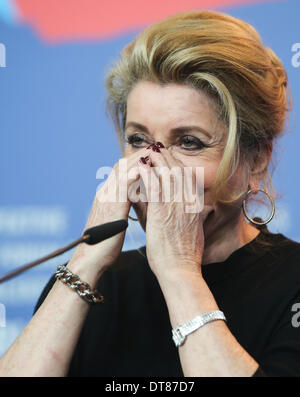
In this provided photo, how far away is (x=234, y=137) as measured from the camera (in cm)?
132

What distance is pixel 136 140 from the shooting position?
1380mm

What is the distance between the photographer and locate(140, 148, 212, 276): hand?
3.81ft

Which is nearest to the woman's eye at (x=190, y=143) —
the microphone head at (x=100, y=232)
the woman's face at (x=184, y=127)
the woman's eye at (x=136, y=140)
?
the woman's face at (x=184, y=127)

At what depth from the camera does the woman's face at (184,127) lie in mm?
1291

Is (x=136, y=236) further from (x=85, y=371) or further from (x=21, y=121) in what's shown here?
(x=21, y=121)

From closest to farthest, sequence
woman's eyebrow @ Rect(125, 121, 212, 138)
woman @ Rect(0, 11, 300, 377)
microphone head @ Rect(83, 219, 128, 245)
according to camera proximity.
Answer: microphone head @ Rect(83, 219, 128, 245), woman @ Rect(0, 11, 300, 377), woman's eyebrow @ Rect(125, 121, 212, 138)

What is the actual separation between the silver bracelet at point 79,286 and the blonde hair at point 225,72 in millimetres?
392

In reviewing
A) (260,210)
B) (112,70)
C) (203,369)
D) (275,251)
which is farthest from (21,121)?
(203,369)

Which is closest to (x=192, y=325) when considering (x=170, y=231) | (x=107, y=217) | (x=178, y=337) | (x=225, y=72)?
(x=178, y=337)

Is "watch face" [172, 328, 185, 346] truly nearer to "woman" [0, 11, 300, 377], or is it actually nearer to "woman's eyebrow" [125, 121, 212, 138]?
"woman" [0, 11, 300, 377]

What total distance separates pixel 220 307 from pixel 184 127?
1.52 ft

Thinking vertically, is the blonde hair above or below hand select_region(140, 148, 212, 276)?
above

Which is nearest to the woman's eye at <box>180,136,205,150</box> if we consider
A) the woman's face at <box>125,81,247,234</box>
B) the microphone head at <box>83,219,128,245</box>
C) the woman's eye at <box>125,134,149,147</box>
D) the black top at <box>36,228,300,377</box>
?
the woman's face at <box>125,81,247,234</box>

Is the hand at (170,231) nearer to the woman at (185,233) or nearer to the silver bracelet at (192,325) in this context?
the woman at (185,233)
